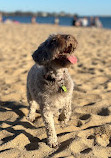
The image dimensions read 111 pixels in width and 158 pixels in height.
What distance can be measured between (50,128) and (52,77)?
28.0 inches

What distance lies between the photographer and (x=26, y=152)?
265 cm

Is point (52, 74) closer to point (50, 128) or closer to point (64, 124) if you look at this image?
point (50, 128)

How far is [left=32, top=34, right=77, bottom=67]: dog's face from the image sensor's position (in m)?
2.46

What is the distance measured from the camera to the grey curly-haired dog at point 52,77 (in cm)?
253

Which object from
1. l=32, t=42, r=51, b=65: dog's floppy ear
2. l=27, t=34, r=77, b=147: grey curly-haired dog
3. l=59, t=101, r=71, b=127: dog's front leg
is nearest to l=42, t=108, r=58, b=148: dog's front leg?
l=27, t=34, r=77, b=147: grey curly-haired dog

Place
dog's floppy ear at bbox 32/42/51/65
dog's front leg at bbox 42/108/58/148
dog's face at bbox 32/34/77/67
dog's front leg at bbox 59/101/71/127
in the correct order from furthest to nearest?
dog's front leg at bbox 59/101/71/127 < dog's front leg at bbox 42/108/58/148 < dog's floppy ear at bbox 32/42/51/65 < dog's face at bbox 32/34/77/67

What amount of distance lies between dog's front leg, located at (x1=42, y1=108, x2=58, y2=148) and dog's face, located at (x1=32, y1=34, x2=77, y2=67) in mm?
729

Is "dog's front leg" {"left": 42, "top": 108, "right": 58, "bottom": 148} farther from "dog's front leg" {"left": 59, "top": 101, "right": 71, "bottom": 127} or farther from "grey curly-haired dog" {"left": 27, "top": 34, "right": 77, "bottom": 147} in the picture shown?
"dog's front leg" {"left": 59, "top": 101, "right": 71, "bottom": 127}

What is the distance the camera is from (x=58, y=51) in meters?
2.50

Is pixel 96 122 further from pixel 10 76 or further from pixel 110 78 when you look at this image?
pixel 10 76

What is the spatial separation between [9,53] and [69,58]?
697cm

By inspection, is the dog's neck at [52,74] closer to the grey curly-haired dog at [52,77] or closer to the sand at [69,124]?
the grey curly-haired dog at [52,77]

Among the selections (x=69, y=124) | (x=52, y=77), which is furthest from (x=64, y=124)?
(x=52, y=77)

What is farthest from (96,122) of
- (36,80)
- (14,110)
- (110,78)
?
(110,78)
